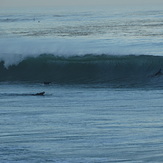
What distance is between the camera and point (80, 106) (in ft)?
52.5

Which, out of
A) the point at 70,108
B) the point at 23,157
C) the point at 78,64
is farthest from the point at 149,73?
the point at 23,157

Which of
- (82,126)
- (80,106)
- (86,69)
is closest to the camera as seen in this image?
(82,126)

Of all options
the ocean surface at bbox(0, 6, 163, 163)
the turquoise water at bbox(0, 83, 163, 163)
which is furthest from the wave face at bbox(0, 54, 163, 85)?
the turquoise water at bbox(0, 83, 163, 163)

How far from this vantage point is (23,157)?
1108cm

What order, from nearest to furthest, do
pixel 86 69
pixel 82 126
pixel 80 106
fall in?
pixel 82 126 < pixel 80 106 < pixel 86 69

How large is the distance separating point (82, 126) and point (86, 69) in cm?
1207

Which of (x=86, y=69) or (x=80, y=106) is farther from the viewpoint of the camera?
(x=86, y=69)

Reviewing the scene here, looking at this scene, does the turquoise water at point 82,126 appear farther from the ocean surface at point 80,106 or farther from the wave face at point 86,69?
the wave face at point 86,69

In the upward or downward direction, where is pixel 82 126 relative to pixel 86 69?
downward

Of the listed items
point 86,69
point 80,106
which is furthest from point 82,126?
point 86,69

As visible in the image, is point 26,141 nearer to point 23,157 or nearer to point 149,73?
point 23,157

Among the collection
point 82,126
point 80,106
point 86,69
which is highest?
point 86,69

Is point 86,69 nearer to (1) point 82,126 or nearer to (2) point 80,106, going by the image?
(2) point 80,106

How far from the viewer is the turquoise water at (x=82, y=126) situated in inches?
440
